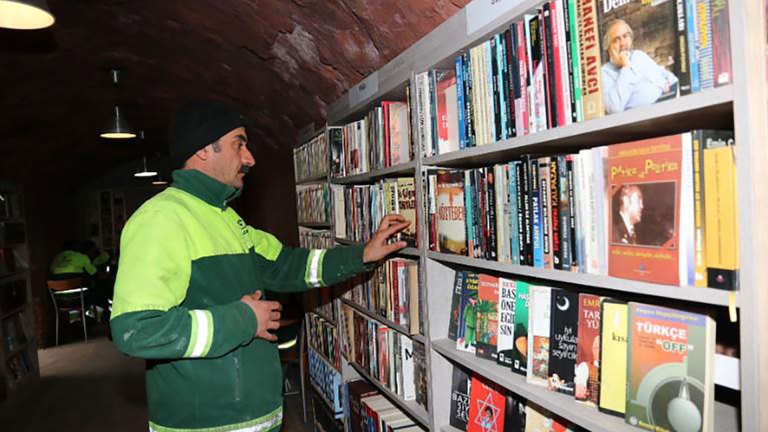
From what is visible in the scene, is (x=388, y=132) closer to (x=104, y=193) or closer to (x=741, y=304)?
(x=741, y=304)

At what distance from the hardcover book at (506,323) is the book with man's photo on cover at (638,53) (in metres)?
0.67

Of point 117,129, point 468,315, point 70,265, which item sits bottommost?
point 70,265

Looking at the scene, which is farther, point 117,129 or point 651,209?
point 117,129

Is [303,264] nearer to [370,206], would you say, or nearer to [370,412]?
[370,206]

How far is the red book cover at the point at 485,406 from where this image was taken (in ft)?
5.44

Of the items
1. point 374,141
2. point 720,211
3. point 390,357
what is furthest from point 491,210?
point 390,357

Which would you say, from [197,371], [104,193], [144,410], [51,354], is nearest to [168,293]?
[197,371]

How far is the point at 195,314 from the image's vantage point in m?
1.64

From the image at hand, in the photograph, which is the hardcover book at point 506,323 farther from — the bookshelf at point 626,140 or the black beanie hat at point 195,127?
the black beanie hat at point 195,127

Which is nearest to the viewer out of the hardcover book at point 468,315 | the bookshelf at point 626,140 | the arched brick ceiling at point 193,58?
the bookshelf at point 626,140

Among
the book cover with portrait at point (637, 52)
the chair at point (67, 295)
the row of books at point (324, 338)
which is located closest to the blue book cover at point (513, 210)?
the book cover with portrait at point (637, 52)

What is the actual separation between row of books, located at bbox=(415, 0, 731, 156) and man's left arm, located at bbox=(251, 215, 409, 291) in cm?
84

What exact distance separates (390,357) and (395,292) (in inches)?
13.8

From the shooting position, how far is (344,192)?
9.41ft
